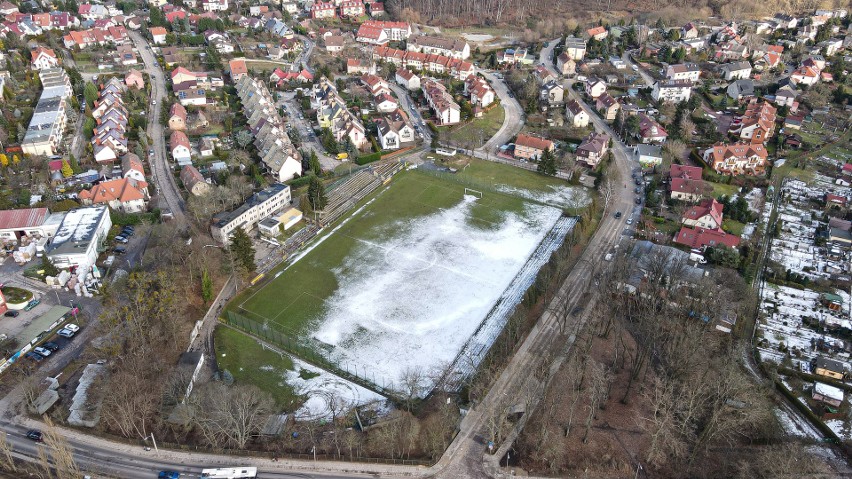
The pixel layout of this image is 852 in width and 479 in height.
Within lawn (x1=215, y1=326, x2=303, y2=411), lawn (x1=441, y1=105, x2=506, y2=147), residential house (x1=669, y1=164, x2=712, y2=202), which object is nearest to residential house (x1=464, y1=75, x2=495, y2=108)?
lawn (x1=441, y1=105, x2=506, y2=147)

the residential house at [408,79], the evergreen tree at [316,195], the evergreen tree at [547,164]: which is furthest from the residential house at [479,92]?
the evergreen tree at [316,195]

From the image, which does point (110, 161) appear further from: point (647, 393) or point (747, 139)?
point (747, 139)

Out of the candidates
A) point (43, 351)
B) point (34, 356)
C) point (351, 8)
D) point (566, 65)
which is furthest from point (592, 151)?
point (351, 8)

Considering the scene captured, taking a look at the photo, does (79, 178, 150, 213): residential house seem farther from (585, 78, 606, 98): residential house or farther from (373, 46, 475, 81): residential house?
(585, 78, 606, 98): residential house

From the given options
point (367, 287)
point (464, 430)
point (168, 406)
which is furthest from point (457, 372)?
Result: point (168, 406)

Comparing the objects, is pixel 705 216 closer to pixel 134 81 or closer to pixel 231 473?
pixel 231 473
